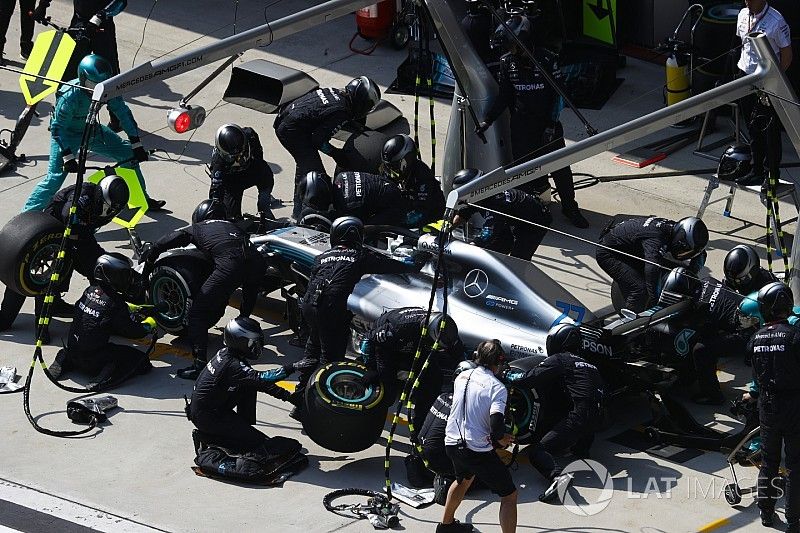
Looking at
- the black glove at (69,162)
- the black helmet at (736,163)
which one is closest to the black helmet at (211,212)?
the black glove at (69,162)

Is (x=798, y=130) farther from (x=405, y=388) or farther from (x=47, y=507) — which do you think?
(x=47, y=507)

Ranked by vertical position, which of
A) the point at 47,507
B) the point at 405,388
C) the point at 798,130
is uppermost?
the point at 798,130

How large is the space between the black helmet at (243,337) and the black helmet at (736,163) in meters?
5.43

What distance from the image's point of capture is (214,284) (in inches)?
495

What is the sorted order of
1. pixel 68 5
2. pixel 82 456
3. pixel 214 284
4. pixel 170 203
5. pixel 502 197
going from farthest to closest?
pixel 68 5 → pixel 170 203 → pixel 502 197 → pixel 214 284 → pixel 82 456

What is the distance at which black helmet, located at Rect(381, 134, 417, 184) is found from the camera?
45.5 feet

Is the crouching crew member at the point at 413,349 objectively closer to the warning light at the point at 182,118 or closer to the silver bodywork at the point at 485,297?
the silver bodywork at the point at 485,297

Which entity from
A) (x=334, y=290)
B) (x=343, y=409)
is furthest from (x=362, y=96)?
(x=343, y=409)

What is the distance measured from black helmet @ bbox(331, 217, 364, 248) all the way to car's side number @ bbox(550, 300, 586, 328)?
5.50 feet

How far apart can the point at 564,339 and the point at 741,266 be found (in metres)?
1.87

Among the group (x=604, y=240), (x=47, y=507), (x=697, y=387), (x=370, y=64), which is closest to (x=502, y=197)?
(x=604, y=240)

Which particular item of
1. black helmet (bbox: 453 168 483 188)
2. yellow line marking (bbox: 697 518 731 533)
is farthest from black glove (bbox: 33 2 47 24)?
yellow line marking (bbox: 697 518 731 533)

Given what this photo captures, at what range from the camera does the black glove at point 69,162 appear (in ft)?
47.9

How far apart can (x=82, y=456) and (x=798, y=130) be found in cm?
615
